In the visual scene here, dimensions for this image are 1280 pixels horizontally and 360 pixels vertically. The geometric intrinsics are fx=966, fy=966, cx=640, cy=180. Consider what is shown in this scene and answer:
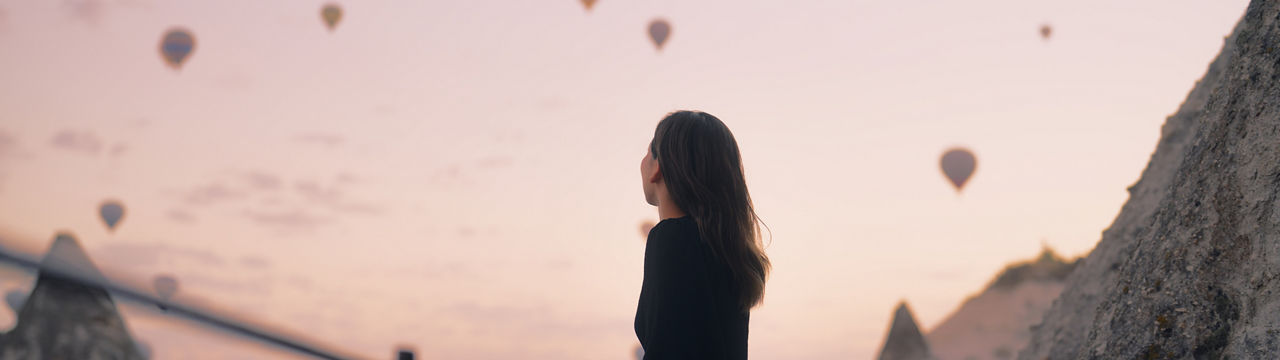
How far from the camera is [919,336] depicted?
31094 millimetres

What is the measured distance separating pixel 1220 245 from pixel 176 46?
30.8 metres

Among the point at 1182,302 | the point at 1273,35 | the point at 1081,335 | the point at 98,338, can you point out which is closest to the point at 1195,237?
the point at 1182,302

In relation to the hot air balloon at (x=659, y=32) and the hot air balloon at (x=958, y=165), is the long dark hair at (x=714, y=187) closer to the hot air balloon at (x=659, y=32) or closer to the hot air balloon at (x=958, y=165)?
the hot air balloon at (x=659, y=32)

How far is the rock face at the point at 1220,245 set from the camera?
4719 mm

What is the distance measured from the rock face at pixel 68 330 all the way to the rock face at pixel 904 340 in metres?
A: 37.3

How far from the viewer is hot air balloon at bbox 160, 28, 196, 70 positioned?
29562 mm

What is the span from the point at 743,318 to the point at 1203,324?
2747mm

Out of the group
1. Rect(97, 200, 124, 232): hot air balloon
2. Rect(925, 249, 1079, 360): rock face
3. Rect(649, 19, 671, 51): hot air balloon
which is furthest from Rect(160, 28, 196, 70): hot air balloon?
Rect(925, 249, 1079, 360): rock face

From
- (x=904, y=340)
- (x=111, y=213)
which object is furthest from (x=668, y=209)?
(x=111, y=213)

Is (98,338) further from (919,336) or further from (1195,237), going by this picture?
(1195,237)

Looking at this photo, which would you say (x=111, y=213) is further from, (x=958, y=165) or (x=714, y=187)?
(x=714, y=187)

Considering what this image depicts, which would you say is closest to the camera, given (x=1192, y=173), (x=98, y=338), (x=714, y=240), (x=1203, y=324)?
(x=714, y=240)

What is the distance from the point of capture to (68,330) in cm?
4941

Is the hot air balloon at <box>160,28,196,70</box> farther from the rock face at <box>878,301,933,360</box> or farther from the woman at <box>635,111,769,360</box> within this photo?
the woman at <box>635,111,769,360</box>
